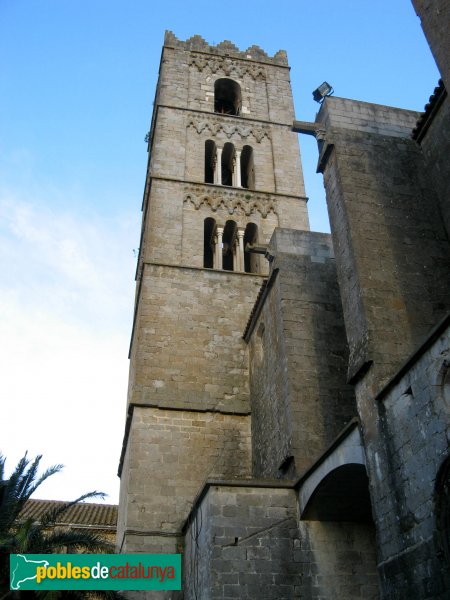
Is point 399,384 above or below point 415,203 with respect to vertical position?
below

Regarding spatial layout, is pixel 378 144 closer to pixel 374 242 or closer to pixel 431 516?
pixel 374 242

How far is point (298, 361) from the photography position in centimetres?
1141

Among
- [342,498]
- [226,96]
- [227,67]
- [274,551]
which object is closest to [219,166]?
[226,96]

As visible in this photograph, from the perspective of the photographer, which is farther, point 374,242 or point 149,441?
point 149,441

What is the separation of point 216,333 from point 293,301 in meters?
4.02

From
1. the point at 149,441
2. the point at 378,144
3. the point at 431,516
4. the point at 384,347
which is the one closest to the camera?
the point at 431,516

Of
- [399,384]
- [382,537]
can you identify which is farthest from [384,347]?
[382,537]

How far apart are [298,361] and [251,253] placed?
813cm

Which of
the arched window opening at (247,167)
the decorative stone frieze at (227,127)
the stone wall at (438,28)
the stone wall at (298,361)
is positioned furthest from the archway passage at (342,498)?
the decorative stone frieze at (227,127)

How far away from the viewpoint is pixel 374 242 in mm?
8812

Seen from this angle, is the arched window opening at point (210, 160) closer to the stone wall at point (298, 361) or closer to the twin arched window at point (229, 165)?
the twin arched window at point (229, 165)

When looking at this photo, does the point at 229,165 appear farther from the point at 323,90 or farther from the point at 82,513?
the point at 82,513

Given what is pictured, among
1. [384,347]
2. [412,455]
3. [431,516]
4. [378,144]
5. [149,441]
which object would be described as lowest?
[431,516]

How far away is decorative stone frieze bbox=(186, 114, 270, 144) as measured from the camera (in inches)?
855
